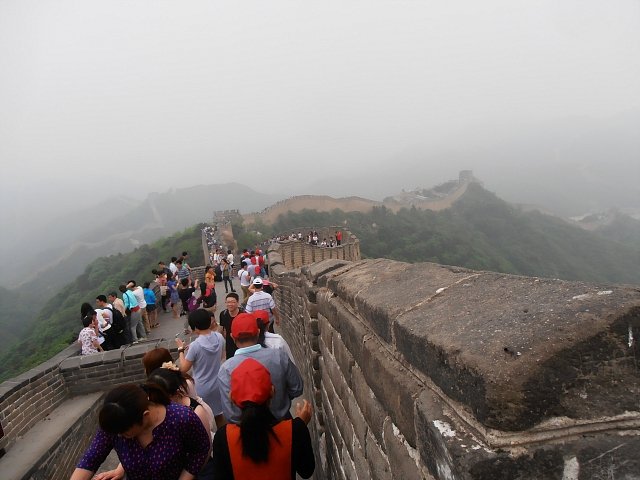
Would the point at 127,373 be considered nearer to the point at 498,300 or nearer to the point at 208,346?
the point at 208,346

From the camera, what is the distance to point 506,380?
33.7 inches

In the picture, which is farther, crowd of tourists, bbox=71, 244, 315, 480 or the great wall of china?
crowd of tourists, bbox=71, 244, 315, 480

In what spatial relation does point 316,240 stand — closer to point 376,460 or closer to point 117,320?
point 117,320

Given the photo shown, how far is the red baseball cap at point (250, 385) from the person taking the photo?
1.90 metres

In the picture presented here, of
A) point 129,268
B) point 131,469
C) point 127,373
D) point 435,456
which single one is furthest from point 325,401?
point 129,268

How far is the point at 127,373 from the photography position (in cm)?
598

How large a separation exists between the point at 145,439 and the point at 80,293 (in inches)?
1605

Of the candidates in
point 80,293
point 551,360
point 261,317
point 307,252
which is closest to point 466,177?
point 307,252

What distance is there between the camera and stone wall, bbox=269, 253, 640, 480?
0.83 m

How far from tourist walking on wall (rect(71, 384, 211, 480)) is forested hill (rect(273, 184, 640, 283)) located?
122 ft

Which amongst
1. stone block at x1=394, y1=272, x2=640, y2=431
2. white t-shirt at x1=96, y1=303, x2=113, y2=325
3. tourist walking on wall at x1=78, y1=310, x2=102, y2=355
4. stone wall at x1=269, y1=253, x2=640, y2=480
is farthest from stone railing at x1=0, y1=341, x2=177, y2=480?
stone block at x1=394, y1=272, x2=640, y2=431

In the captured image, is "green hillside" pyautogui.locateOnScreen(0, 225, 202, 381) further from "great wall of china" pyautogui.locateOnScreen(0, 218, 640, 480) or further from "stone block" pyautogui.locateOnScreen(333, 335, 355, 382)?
"great wall of china" pyautogui.locateOnScreen(0, 218, 640, 480)

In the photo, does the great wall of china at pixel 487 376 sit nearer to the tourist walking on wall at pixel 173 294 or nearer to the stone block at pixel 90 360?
the stone block at pixel 90 360

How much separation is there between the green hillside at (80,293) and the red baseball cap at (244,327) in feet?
63.2
